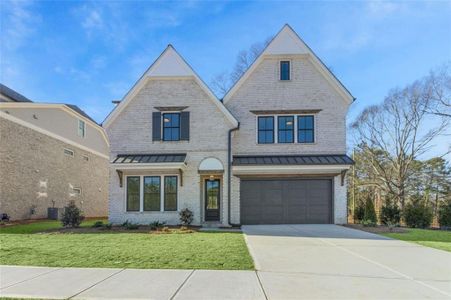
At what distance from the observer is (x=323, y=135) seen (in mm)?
16922

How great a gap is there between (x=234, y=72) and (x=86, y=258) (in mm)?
25037

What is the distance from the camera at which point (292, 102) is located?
1725 centimetres

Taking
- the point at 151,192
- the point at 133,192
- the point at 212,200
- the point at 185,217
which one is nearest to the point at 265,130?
the point at 212,200

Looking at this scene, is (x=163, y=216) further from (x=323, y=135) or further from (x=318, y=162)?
(x=323, y=135)

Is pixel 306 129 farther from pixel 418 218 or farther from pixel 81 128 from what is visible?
pixel 81 128

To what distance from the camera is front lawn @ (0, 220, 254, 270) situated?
6867 mm

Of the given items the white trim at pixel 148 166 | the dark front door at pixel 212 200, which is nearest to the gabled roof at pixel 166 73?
the white trim at pixel 148 166

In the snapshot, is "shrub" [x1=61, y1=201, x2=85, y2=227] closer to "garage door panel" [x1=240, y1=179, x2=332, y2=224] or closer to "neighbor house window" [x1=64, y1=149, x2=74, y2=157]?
"garage door panel" [x1=240, y1=179, x2=332, y2=224]

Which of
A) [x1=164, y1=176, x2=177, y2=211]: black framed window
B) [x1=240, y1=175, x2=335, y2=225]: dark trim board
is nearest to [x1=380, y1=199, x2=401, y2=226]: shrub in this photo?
[x1=240, y1=175, x2=335, y2=225]: dark trim board

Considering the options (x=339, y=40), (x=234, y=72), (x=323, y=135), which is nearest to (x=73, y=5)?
(x=339, y=40)

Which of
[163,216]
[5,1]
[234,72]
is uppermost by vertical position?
[234,72]

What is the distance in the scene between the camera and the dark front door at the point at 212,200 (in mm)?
16516

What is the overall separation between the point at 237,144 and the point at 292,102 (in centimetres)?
378

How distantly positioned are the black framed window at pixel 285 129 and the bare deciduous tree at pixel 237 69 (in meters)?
13.3
